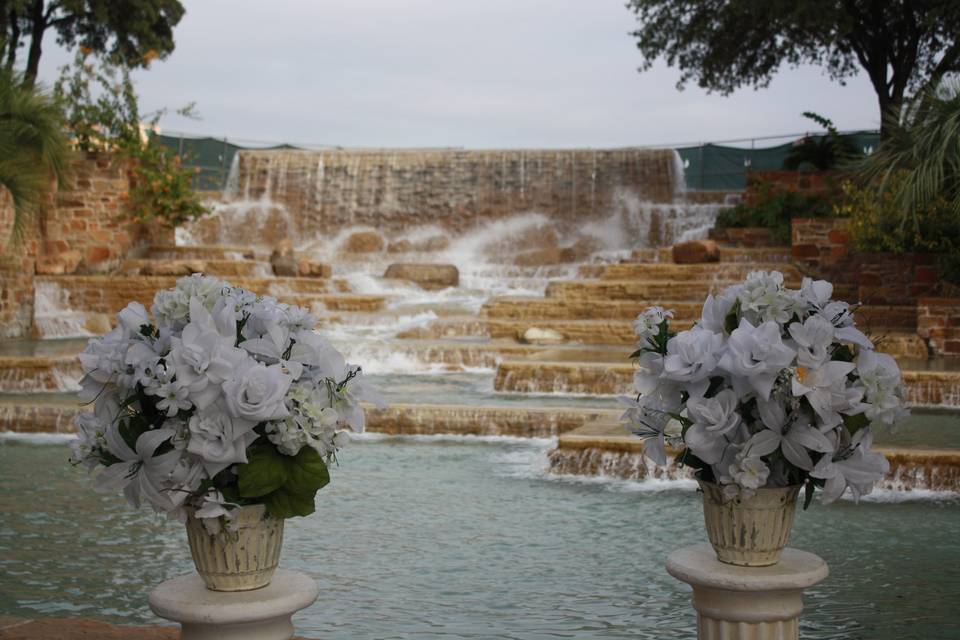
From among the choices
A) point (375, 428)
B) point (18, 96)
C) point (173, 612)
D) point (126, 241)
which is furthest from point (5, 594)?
point (126, 241)

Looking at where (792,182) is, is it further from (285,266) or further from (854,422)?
(854,422)

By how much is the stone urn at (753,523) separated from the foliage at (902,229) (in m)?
10.6

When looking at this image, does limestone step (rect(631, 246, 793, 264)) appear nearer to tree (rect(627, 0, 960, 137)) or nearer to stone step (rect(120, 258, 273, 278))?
tree (rect(627, 0, 960, 137))

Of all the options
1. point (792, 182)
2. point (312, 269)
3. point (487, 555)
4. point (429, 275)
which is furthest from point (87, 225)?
point (487, 555)

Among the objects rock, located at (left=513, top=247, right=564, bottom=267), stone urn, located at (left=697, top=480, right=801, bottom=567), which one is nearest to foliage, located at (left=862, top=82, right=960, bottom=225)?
rock, located at (left=513, top=247, right=564, bottom=267)

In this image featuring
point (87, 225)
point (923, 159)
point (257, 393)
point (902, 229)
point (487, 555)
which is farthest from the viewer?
point (87, 225)

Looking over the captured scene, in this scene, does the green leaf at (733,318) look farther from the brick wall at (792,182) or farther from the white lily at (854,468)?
the brick wall at (792,182)

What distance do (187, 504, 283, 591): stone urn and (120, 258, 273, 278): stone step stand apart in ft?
41.6

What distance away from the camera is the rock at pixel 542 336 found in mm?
11828

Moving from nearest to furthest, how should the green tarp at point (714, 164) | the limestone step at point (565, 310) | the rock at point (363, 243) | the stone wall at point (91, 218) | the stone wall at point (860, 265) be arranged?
1. the limestone step at point (565, 310)
2. the stone wall at point (860, 265)
3. the stone wall at point (91, 218)
4. the rock at point (363, 243)
5. the green tarp at point (714, 164)

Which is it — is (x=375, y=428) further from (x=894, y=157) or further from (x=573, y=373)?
(x=894, y=157)

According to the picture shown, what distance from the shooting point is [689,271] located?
46.2 ft

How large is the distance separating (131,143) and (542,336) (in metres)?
8.03

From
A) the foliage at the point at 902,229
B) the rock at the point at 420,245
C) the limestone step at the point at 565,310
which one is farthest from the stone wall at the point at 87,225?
the foliage at the point at 902,229
